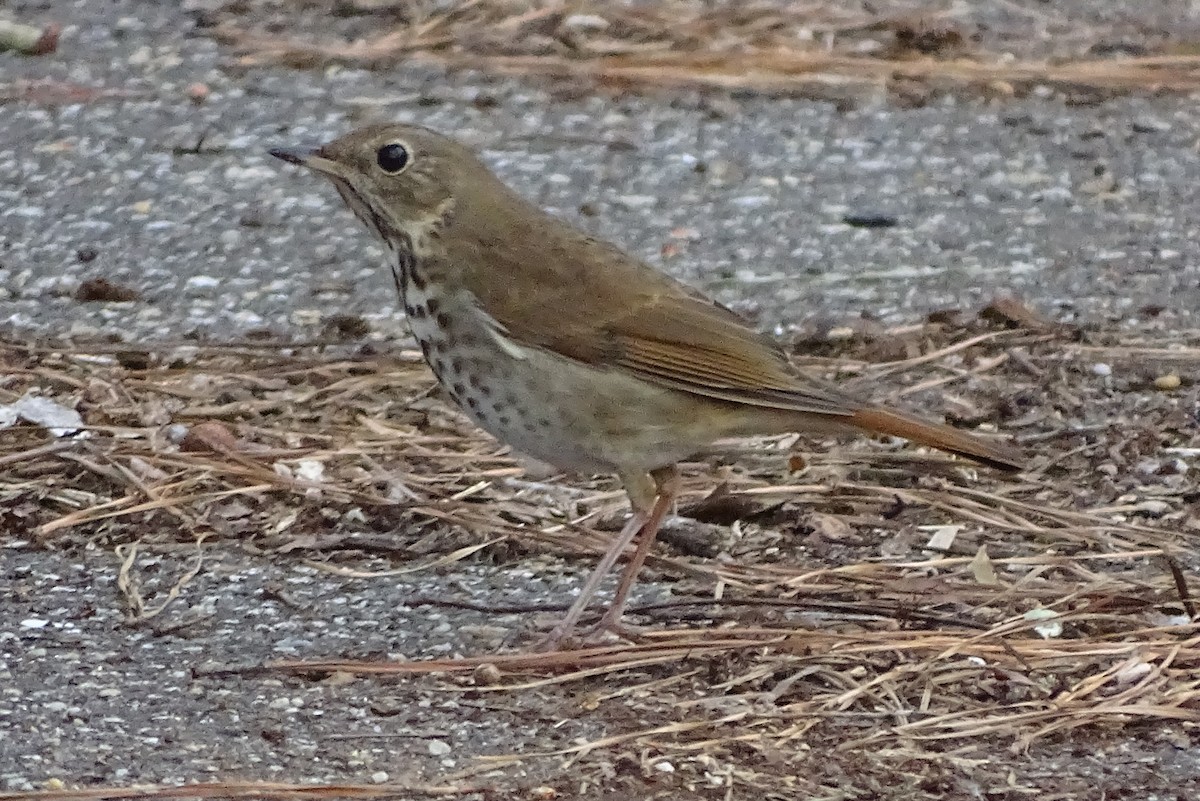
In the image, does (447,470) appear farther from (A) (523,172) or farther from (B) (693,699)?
Result: (A) (523,172)

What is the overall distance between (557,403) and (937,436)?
712mm

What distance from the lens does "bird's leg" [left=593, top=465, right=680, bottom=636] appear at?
3.70 metres

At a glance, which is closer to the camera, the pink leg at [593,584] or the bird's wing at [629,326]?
the pink leg at [593,584]

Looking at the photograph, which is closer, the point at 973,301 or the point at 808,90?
the point at 973,301

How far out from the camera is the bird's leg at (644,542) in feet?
12.1

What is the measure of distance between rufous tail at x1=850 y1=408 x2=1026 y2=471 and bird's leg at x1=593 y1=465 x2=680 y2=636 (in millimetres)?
402

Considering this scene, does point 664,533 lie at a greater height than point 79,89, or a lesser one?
lesser

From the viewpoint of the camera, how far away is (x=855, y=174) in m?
6.72

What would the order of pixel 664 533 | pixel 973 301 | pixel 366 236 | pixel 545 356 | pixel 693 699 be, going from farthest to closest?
pixel 366 236 → pixel 973 301 → pixel 664 533 → pixel 545 356 → pixel 693 699

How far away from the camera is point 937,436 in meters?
3.71

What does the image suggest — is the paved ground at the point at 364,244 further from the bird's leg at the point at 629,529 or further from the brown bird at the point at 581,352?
the brown bird at the point at 581,352

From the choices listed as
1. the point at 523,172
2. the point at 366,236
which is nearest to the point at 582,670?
the point at 366,236

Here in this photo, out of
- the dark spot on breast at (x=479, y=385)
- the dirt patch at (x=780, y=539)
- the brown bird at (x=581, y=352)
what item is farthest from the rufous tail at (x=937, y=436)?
the dark spot on breast at (x=479, y=385)

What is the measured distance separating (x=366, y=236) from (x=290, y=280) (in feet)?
1.62
